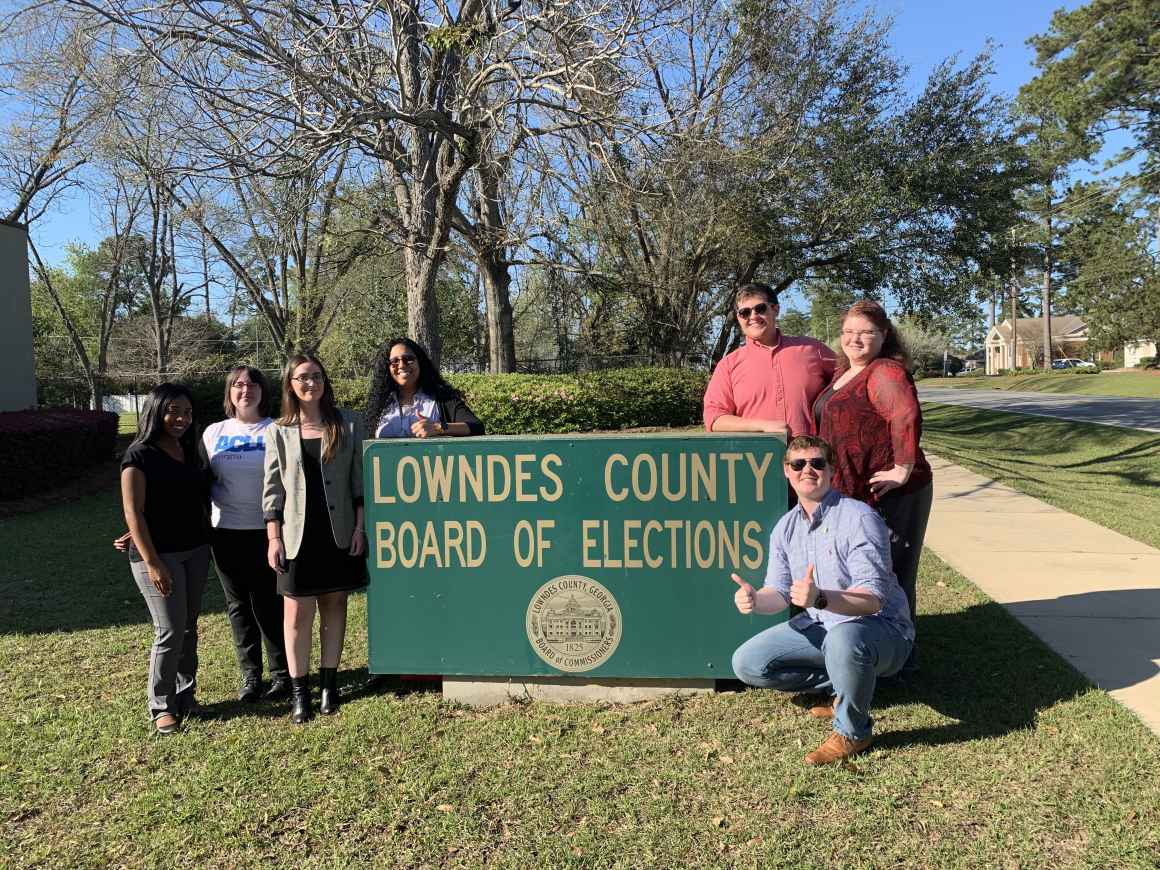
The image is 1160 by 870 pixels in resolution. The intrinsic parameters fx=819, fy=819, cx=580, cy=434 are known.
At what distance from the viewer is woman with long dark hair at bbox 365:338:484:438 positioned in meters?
4.05

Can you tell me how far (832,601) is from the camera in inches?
118

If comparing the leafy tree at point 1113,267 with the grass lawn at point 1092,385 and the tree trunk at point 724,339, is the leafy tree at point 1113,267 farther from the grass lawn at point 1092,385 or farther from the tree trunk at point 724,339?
the tree trunk at point 724,339

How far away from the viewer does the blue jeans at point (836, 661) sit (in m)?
3.10

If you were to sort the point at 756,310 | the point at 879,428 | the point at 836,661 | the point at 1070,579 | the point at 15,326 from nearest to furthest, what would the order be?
the point at 836,661
the point at 879,428
the point at 756,310
the point at 1070,579
the point at 15,326

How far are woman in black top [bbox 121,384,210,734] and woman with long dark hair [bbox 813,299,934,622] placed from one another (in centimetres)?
289

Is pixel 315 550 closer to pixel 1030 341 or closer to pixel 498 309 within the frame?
pixel 498 309

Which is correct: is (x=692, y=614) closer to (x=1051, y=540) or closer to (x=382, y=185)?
(x=1051, y=540)

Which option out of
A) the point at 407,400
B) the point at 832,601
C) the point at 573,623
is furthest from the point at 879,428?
the point at 407,400

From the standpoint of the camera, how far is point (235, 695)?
4109 millimetres

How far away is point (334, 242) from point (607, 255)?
778 cm

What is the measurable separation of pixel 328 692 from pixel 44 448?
9794 millimetres

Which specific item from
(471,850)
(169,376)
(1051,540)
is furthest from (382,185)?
(471,850)

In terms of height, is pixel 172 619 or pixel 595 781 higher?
pixel 172 619

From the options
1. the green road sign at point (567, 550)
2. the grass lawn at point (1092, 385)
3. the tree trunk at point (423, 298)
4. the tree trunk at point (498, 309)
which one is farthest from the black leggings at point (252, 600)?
the grass lawn at point (1092, 385)
